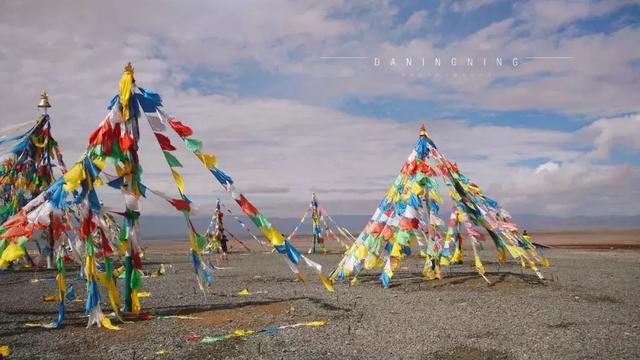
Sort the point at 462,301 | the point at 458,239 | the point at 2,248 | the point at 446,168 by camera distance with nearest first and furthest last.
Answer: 1. the point at 2,248
2. the point at 462,301
3. the point at 446,168
4. the point at 458,239

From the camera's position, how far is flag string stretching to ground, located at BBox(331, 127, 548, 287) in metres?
15.5

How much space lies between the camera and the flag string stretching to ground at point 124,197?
9.73 m

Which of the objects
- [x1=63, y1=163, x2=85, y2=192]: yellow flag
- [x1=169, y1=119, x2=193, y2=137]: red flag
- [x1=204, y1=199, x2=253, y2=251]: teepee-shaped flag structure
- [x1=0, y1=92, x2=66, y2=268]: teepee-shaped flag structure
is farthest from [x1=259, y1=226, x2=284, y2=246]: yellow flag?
[x1=204, y1=199, x2=253, y2=251]: teepee-shaped flag structure

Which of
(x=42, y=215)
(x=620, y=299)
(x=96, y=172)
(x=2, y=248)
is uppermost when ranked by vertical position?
(x=96, y=172)

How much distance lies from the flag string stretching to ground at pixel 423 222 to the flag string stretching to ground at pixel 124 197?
589 centimetres

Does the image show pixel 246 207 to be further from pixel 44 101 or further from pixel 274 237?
pixel 44 101

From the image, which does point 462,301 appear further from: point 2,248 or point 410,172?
point 2,248

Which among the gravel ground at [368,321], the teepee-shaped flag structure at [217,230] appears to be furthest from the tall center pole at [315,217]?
the gravel ground at [368,321]

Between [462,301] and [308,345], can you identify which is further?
[462,301]

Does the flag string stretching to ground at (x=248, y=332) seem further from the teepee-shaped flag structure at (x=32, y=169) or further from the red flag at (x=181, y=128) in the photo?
the teepee-shaped flag structure at (x=32, y=169)

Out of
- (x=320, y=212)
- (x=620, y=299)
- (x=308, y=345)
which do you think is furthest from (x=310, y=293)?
(x=320, y=212)

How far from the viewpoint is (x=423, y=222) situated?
16156 millimetres

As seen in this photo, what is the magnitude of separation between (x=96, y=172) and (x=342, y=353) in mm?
6267

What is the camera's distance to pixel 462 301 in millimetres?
13250
